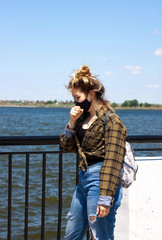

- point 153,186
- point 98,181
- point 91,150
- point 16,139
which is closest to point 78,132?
point 91,150

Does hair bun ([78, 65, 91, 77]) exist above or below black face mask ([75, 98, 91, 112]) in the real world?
above

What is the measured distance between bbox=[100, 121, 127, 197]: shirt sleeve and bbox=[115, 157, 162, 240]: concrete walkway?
3.35 ft

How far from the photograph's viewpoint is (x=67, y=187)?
45.0ft

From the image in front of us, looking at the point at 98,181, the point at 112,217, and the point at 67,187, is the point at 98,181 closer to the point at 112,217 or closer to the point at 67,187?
the point at 112,217

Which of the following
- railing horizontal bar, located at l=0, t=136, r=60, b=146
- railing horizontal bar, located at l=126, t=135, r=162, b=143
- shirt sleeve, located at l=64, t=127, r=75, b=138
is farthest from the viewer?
railing horizontal bar, located at l=126, t=135, r=162, b=143

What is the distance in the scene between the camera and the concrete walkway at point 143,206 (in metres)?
3.43

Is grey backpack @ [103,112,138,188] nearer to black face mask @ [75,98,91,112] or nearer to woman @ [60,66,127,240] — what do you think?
woman @ [60,66,127,240]

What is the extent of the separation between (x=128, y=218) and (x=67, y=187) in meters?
10.5

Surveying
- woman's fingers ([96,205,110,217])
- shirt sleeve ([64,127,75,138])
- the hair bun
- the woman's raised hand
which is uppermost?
the hair bun

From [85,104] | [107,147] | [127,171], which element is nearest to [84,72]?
[85,104]

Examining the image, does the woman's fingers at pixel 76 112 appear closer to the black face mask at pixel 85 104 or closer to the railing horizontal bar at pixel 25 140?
the black face mask at pixel 85 104

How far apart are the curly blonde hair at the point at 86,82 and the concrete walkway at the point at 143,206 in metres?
1.10

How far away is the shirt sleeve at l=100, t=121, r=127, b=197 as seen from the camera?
242cm

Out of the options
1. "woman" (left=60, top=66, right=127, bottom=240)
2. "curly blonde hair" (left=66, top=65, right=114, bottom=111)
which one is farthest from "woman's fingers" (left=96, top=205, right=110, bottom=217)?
"curly blonde hair" (left=66, top=65, right=114, bottom=111)
